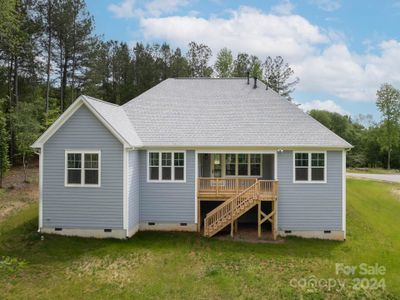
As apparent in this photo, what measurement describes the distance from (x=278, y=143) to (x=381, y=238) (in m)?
6.52

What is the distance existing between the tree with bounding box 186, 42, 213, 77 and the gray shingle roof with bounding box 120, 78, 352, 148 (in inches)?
1023

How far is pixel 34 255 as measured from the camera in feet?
43.7

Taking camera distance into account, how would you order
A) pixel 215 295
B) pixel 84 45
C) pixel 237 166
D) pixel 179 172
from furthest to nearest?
pixel 84 45, pixel 237 166, pixel 179 172, pixel 215 295

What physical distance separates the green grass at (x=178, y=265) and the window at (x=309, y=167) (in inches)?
113

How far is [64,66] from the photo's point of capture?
33.7m

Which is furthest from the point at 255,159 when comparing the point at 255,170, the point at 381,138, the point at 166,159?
the point at 381,138

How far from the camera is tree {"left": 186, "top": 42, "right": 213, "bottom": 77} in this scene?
46.2 m

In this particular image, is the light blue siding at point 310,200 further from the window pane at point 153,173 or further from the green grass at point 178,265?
the window pane at point 153,173

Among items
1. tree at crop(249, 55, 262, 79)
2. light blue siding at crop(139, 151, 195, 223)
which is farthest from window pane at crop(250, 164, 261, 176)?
tree at crop(249, 55, 262, 79)

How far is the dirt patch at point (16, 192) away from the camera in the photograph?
19373 millimetres

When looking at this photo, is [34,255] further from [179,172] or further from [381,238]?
[381,238]

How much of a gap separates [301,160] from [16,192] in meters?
17.8

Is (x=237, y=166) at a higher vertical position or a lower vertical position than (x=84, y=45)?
lower

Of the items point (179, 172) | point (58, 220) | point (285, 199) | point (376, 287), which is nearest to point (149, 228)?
point (179, 172)
